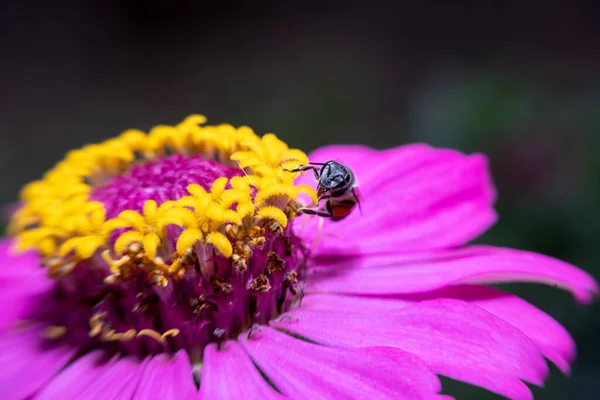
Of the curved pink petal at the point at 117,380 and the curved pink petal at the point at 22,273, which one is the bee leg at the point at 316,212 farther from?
the curved pink petal at the point at 22,273

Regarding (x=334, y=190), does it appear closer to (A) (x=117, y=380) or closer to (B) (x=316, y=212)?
(B) (x=316, y=212)

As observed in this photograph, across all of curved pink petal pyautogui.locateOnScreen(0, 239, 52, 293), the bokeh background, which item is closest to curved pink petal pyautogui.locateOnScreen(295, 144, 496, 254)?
curved pink petal pyautogui.locateOnScreen(0, 239, 52, 293)

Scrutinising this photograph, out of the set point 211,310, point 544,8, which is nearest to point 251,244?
point 211,310

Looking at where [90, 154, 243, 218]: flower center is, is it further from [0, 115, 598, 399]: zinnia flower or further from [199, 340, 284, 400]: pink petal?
[199, 340, 284, 400]: pink petal

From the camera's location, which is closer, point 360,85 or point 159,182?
point 159,182

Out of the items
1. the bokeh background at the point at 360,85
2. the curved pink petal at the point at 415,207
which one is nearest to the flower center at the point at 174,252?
the curved pink petal at the point at 415,207

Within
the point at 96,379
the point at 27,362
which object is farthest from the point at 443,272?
the point at 27,362

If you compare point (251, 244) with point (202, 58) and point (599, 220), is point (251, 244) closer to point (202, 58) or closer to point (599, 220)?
point (599, 220)
